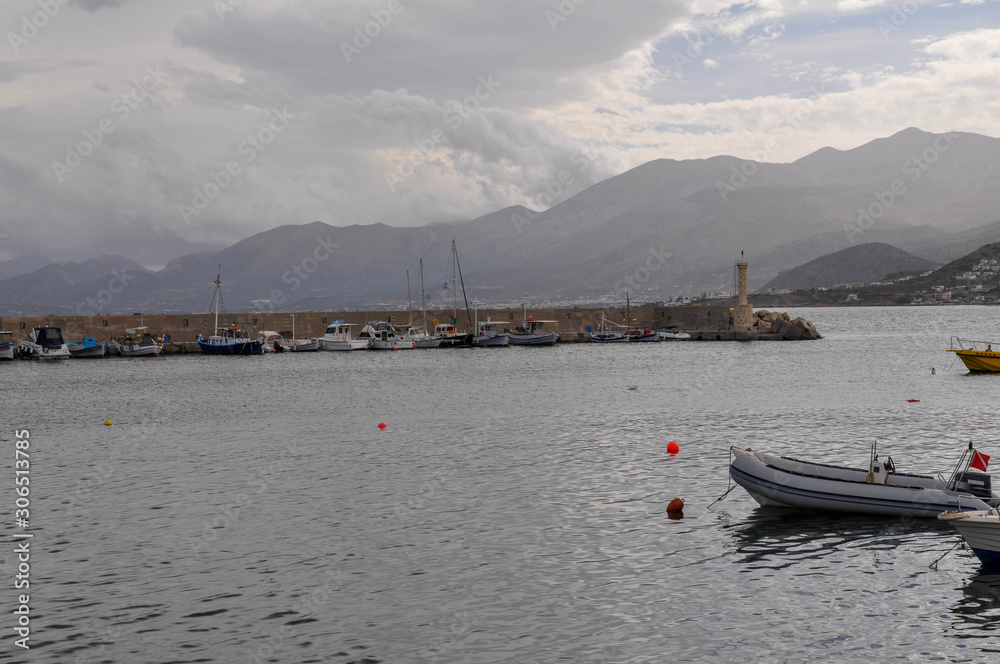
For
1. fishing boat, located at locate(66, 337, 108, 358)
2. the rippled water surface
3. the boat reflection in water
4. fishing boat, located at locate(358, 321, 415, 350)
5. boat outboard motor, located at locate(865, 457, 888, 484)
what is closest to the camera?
the rippled water surface

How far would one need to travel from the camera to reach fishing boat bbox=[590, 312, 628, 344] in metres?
113

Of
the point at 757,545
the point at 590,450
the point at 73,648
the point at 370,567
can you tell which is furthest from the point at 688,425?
the point at 73,648

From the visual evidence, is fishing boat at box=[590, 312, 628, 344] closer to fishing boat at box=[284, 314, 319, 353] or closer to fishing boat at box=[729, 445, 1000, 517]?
fishing boat at box=[284, 314, 319, 353]

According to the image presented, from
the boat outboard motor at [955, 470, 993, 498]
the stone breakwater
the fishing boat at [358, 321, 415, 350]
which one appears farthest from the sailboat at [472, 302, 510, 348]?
the boat outboard motor at [955, 470, 993, 498]

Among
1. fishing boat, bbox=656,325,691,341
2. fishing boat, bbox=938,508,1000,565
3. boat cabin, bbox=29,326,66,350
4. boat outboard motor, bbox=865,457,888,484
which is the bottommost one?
fishing boat, bbox=938,508,1000,565

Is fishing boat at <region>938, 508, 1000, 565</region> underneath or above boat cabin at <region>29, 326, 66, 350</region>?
underneath

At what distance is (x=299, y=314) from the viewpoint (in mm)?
109875

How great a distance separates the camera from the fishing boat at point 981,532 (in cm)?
1596

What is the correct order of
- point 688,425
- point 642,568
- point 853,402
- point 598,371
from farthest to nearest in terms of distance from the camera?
1. point 598,371
2. point 853,402
3. point 688,425
4. point 642,568

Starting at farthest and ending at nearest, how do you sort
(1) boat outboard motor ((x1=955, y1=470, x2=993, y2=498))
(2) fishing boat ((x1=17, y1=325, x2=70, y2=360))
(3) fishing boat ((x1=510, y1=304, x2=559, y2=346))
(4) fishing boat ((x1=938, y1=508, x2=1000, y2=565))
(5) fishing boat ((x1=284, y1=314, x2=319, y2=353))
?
(3) fishing boat ((x1=510, y1=304, x2=559, y2=346)) < (5) fishing boat ((x1=284, y1=314, x2=319, y2=353)) < (2) fishing boat ((x1=17, y1=325, x2=70, y2=360)) < (1) boat outboard motor ((x1=955, y1=470, x2=993, y2=498)) < (4) fishing boat ((x1=938, y1=508, x2=1000, y2=565))

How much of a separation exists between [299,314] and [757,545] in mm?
97148

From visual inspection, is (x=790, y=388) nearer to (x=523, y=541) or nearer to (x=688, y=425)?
(x=688, y=425)

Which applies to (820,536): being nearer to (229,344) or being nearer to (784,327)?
(229,344)

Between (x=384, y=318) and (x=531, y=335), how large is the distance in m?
20.8
